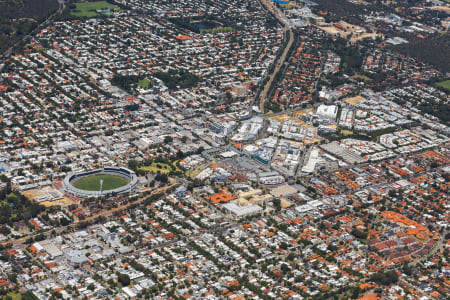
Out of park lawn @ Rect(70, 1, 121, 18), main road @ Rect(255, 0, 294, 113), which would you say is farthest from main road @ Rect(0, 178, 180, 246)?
park lawn @ Rect(70, 1, 121, 18)

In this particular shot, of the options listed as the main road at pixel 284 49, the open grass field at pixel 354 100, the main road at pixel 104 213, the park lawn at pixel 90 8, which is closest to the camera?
the main road at pixel 104 213

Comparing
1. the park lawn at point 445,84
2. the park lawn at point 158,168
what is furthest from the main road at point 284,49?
the park lawn at point 445,84

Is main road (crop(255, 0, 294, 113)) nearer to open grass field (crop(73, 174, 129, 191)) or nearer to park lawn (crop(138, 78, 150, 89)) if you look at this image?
Result: park lawn (crop(138, 78, 150, 89))

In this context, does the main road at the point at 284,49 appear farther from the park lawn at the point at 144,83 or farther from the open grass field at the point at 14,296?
the open grass field at the point at 14,296

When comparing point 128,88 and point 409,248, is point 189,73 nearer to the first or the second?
point 128,88

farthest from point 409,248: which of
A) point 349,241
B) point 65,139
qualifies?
point 65,139

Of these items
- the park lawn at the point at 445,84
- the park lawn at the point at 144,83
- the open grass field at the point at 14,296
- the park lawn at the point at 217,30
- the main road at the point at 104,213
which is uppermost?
the park lawn at the point at 445,84
